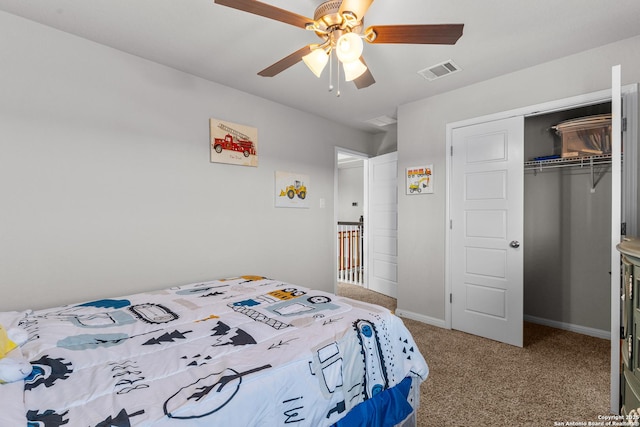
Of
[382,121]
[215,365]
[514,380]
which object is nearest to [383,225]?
[382,121]

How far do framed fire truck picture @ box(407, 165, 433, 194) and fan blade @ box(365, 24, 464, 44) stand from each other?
1.93 m

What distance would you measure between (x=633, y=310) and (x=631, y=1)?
6.10 ft

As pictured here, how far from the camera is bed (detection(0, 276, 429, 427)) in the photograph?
0.93m

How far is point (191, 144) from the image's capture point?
9.37 ft

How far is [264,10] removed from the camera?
4.89ft

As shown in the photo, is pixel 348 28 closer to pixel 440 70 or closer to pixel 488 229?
pixel 440 70

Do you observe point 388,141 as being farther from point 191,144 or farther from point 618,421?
point 618,421

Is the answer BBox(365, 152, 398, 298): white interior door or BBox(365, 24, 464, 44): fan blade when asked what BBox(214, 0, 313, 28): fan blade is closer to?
BBox(365, 24, 464, 44): fan blade

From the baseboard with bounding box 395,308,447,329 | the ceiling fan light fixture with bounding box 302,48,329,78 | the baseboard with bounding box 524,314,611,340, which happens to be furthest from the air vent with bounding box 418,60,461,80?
the baseboard with bounding box 524,314,611,340

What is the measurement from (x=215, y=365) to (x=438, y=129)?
3146mm

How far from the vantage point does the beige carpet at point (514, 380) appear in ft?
6.16

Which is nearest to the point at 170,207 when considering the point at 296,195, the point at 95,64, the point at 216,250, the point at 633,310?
the point at 216,250

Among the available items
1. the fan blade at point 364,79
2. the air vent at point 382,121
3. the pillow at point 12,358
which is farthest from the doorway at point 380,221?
the pillow at point 12,358

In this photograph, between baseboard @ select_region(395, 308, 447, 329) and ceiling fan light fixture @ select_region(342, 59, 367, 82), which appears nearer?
ceiling fan light fixture @ select_region(342, 59, 367, 82)
